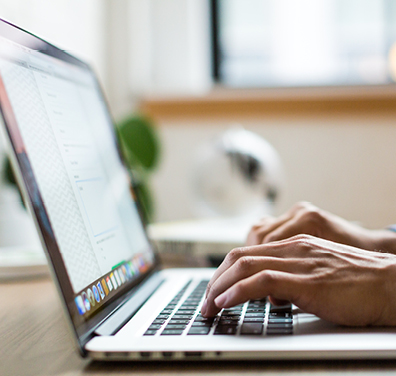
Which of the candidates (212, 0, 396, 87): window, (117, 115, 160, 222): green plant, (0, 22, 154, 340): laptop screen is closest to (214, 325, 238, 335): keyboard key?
(0, 22, 154, 340): laptop screen

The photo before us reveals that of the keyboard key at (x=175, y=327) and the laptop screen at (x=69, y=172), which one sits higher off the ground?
the laptop screen at (x=69, y=172)

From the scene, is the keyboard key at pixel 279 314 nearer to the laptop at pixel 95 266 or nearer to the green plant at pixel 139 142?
the laptop at pixel 95 266

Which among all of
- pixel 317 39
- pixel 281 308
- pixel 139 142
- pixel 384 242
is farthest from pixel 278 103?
pixel 281 308

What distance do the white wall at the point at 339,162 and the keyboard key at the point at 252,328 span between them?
1234 millimetres

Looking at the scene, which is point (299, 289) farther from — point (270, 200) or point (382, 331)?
point (270, 200)

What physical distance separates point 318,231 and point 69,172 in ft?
0.97

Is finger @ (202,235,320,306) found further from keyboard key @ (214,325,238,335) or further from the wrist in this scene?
the wrist

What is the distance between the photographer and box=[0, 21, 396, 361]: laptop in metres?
0.34

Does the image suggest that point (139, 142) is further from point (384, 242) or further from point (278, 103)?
point (384, 242)

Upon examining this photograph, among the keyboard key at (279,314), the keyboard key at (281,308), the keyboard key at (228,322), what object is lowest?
the keyboard key at (281,308)

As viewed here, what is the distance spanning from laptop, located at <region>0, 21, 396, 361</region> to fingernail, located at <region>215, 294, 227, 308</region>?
17 millimetres

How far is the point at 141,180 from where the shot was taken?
4.05 feet

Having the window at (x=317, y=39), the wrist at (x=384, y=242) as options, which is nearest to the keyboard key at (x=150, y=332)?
the wrist at (x=384, y=242)

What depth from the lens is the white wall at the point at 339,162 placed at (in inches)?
Answer: 64.7
